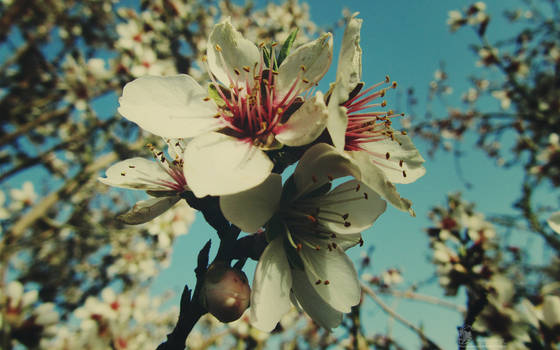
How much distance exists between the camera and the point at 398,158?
917 mm

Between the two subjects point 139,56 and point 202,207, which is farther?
point 139,56

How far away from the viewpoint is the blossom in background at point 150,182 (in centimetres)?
90

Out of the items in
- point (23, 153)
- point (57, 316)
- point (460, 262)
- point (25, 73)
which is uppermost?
point (460, 262)

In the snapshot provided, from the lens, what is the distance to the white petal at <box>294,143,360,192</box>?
0.71 metres

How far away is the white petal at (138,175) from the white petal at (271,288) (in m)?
0.34

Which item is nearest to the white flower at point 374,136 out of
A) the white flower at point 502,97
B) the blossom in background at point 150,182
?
the blossom in background at point 150,182

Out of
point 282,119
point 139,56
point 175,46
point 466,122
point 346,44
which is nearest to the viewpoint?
point 346,44

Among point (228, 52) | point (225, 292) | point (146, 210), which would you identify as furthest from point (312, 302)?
point (228, 52)

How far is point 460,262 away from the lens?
199 cm

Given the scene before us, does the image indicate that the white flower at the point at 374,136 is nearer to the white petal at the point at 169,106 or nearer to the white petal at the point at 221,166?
the white petal at the point at 221,166

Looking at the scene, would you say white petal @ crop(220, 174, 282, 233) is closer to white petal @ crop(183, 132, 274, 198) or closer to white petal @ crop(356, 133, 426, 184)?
white petal @ crop(183, 132, 274, 198)

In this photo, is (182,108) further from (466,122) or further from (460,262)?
(466,122)

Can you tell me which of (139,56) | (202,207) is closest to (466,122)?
(139,56)

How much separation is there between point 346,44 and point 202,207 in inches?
19.7
